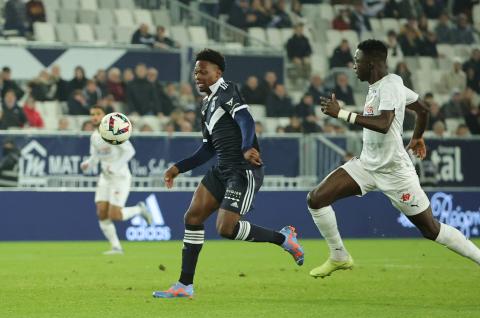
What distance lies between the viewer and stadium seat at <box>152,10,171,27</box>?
26.0 metres

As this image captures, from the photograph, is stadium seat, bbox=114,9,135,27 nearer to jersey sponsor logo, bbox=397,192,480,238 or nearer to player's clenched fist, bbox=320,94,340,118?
jersey sponsor logo, bbox=397,192,480,238

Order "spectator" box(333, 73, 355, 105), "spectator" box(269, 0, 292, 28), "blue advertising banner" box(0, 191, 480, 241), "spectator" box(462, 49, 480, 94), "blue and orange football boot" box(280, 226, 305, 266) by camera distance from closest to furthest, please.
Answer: "blue and orange football boot" box(280, 226, 305, 266), "blue advertising banner" box(0, 191, 480, 241), "spectator" box(333, 73, 355, 105), "spectator" box(462, 49, 480, 94), "spectator" box(269, 0, 292, 28)

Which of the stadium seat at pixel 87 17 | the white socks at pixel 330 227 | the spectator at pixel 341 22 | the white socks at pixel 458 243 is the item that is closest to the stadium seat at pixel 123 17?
the stadium seat at pixel 87 17

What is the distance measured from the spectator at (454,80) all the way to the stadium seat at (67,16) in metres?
9.71

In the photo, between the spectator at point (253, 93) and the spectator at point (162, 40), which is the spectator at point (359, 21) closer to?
the spectator at point (253, 93)

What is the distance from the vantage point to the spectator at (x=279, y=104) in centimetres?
2422

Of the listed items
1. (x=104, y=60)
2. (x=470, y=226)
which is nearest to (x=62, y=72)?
(x=104, y=60)

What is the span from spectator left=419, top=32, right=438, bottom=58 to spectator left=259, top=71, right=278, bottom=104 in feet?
18.7

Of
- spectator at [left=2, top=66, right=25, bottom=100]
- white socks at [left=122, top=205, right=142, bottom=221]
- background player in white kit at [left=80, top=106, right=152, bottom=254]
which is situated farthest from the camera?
spectator at [left=2, top=66, right=25, bottom=100]

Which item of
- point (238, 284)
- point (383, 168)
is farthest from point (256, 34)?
point (383, 168)

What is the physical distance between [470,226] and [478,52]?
6.71m

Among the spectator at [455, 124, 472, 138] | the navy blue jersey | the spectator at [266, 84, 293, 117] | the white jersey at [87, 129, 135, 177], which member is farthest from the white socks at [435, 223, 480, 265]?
the spectator at [455, 124, 472, 138]

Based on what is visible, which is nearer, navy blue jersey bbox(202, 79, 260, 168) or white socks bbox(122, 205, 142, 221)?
navy blue jersey bbox(202, 79, 260, 168)

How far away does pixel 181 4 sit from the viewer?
26.2 m
